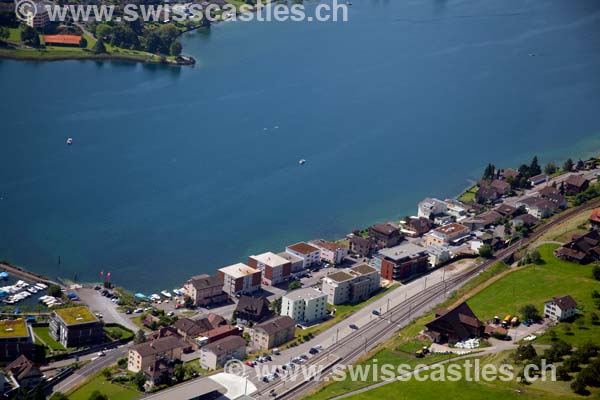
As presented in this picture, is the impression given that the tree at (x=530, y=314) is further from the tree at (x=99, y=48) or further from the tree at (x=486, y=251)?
the tree at (x=99, y=48)

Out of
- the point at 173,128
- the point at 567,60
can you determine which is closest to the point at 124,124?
the point at 173,128

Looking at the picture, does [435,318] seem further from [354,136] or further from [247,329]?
[354,136]

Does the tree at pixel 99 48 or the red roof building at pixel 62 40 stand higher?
the red roof building at pixel 62 40

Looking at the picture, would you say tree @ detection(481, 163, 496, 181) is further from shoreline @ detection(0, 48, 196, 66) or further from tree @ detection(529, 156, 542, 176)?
shoreline @ detection(0, 48, 196, 66)

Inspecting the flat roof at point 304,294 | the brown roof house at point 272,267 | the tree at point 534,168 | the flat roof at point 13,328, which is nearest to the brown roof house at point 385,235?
the brown roof house at point 272,267

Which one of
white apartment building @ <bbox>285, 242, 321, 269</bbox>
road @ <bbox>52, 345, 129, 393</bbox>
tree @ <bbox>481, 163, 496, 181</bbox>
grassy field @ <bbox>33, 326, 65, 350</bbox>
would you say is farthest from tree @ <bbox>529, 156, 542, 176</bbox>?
grassy field @ <bbox>33, 326, 65, 350</bbox>

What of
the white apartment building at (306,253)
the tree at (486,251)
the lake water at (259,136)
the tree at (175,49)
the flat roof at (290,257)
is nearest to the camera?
the flat roof at (290,257)

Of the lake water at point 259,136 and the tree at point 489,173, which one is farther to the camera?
the tree at point 489,173
